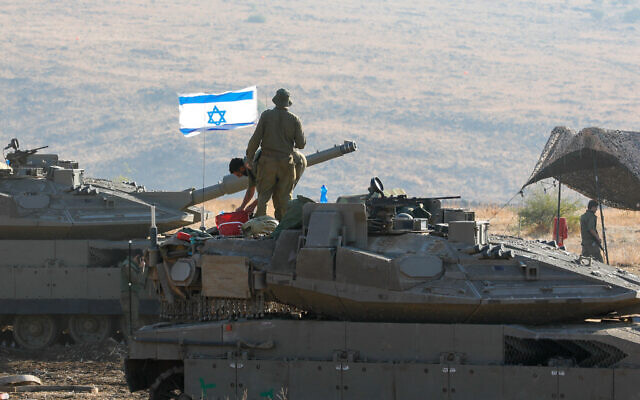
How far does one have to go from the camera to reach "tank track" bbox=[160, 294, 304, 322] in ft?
38.9

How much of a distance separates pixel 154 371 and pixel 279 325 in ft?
5.95

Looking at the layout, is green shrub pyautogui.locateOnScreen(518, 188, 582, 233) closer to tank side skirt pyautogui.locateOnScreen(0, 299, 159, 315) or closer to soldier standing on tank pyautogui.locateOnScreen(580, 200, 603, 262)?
soldier standing on tank pyautogui.locateOnScreen(580, 200, 603, 262)

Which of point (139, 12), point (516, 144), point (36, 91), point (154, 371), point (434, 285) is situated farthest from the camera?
point (139, 12)

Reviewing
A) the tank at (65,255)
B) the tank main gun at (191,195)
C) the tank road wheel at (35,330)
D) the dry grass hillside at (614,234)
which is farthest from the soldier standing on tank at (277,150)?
the dry grass hillside at (614,234)

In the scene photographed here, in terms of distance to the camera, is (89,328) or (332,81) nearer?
(89,328)

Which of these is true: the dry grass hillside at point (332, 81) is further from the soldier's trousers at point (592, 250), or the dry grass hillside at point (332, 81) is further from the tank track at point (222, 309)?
the tank track at point (222, 309)

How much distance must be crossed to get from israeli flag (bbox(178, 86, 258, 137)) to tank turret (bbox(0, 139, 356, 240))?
11.3 ft

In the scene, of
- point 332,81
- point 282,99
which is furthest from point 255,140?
point 332,81

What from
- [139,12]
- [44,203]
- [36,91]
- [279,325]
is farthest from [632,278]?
[139,12]

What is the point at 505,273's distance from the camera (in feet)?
36.6

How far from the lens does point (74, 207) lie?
19031mm

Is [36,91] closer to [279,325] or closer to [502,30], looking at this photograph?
[502,30]

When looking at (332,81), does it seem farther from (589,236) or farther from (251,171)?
(251,171)

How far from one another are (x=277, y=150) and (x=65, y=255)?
558 cm
